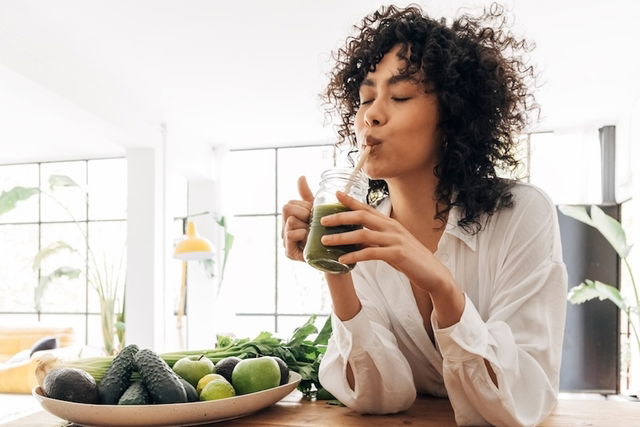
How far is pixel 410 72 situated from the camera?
113 centimetres

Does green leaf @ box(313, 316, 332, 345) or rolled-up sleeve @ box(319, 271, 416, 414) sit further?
green leaf @ box(313, 316, 332, 345)

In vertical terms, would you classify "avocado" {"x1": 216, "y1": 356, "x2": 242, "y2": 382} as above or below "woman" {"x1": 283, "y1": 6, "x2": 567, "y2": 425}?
below

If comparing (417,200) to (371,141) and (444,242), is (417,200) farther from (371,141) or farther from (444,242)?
(371,141)

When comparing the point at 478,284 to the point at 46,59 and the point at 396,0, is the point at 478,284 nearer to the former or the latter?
the point at 396,0

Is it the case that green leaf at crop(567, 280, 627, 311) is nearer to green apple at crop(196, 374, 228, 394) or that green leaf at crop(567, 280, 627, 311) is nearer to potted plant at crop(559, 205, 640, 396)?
potted plant at crop(559, 205, 640, 396)

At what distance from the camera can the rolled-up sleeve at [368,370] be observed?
40.8 inches

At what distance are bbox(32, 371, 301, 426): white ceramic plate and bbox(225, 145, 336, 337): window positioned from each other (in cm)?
715

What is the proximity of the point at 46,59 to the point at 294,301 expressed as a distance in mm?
4744

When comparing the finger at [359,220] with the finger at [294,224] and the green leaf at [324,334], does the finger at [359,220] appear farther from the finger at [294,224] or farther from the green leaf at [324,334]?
the green leaf at [324,334]

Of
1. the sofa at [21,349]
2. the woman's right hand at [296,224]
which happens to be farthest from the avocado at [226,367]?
the sofa at [21,349]

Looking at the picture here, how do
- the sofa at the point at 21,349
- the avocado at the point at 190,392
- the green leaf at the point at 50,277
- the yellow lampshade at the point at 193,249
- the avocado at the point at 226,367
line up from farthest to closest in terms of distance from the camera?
the green leaf at the point at 50,277 → the sofa at the point at 21,349 → the yellow lampshade at the point at 193,249 → the avocado at the point at 226,367 → the avocado at the point at 190,392

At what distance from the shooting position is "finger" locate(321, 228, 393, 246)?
0.84 meters


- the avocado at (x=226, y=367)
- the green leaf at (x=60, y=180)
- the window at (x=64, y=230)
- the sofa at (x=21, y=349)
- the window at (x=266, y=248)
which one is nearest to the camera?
the avocado at (x=226, y=367)

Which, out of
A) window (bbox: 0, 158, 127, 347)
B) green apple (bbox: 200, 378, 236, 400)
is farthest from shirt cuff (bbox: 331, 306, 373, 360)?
window (bbox: 0, 158, 127, 347)
